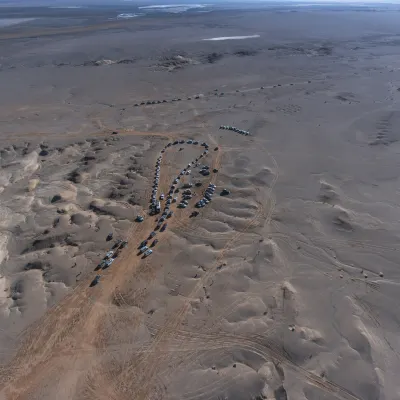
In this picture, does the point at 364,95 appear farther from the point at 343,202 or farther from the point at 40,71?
the point at 40,71

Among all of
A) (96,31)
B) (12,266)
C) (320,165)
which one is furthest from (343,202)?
(96,31)

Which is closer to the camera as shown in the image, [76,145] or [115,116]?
[76,145]

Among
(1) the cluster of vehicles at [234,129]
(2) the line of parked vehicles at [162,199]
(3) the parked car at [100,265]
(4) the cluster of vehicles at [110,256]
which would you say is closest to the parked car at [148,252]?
(2) the line of parked vehicles at [162,199]

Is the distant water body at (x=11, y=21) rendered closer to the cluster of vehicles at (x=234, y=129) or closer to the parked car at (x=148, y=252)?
the cluster of vehicles at (x=234, y=129)

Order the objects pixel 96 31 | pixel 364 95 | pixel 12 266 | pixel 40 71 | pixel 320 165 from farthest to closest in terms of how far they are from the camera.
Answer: pixel 96 31 → pixel 40 71 → pixel 364 95 → pixel 320 165 → pixel 12 266

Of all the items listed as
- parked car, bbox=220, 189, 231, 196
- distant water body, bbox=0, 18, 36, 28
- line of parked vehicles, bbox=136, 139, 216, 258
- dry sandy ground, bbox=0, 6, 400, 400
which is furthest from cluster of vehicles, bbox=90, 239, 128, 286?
distant water body, bbox=0, 18, 36, 28

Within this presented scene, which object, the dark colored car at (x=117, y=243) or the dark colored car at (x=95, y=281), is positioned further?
the dark colored car at (x=117, y=243)

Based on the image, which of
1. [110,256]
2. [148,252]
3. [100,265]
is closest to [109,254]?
[110,256]
